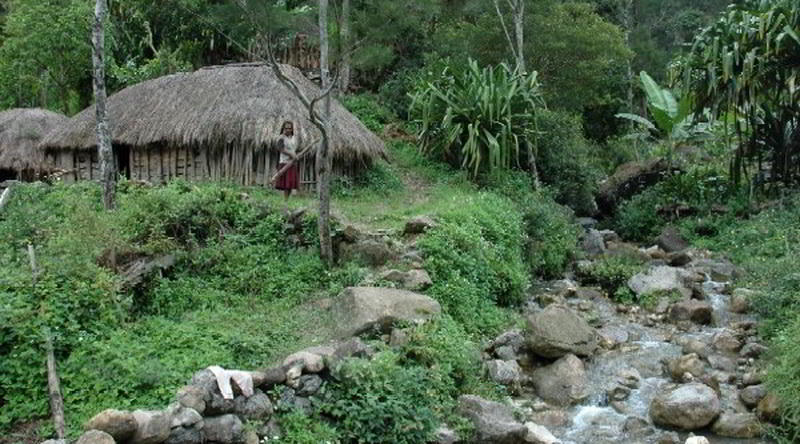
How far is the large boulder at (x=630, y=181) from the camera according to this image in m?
19.4

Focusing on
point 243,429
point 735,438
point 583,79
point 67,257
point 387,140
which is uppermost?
point 583,79

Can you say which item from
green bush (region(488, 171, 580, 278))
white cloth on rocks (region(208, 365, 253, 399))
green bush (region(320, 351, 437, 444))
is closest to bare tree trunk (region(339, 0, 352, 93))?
green bush (region(488, 171, 580, 278))

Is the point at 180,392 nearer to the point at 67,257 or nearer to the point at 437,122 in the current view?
the point at 67,257

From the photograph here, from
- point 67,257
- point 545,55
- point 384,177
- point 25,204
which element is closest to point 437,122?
point 384,177

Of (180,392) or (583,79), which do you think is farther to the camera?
(583,79)

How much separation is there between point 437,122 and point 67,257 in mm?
10334

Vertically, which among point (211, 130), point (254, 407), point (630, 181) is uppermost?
point (211, 130)

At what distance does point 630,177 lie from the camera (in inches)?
771

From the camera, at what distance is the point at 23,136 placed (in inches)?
737

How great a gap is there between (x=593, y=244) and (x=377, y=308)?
9.04 meters

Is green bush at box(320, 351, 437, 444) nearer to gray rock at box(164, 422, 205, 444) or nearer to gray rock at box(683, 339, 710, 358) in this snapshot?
gray rock at box(164, 422, 205, 444)

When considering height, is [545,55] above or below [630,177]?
above

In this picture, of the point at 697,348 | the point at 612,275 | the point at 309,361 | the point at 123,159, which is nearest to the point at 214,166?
the point at 123,159

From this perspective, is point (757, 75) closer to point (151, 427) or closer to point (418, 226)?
point (418, 226)
